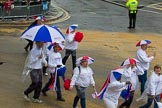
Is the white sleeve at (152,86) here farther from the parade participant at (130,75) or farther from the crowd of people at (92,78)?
the parade participant at (130,75)

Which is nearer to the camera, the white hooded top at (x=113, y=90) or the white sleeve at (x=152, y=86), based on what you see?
the white hooded top at (x=113, y=90)

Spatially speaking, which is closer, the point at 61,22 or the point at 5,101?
the point at 5,101

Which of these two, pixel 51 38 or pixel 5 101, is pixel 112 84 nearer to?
pixel 51 38

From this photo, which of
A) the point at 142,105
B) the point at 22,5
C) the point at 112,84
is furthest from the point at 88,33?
the point at 112,84

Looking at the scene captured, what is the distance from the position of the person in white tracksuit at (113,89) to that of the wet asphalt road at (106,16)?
13279mm

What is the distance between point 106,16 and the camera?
2792 cm

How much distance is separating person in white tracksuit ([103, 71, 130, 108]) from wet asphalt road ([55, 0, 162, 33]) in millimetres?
13279

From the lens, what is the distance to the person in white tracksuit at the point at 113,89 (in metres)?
9.37

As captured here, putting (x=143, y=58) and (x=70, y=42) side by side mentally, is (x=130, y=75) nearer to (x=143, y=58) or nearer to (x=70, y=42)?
(x=143, y=58)

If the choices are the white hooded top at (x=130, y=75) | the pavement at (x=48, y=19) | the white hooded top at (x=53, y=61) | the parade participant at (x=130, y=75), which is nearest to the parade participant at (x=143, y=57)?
the parade participant at (x=130, y=75)

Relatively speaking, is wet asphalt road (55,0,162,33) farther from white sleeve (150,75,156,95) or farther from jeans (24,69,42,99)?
white sleeve (150,75,156,95)

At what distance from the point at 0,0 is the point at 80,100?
49.2 ft

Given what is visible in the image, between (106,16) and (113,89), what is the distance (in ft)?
61.7

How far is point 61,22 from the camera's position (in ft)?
79.9
